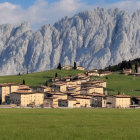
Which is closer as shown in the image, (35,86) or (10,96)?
(10,96)

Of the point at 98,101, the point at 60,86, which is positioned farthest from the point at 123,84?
the point at 98,101

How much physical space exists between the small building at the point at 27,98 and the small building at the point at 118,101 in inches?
955

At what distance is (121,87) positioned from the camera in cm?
16375

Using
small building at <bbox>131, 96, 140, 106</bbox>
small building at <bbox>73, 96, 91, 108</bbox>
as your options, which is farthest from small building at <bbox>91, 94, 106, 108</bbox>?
small building at <bbox>131, 96, 140, 106</bbox>

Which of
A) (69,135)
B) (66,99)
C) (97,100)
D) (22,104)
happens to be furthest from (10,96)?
(69,135)

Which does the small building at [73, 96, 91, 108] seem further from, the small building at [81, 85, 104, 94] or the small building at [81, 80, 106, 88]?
the small building at [81, 80, 106, 88]

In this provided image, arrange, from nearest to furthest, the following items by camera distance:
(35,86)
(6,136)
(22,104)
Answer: (6,136)
(22,104)
(35,86)

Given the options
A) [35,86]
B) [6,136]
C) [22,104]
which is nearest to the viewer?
[6,136]

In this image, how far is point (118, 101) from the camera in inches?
5231

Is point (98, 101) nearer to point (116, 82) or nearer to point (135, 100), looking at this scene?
point (135, 100)

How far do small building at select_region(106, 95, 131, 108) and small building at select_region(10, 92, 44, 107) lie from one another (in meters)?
24.3

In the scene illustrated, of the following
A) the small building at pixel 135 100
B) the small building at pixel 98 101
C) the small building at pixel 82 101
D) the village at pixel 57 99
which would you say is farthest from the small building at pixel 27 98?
the small building at pixel 135 100

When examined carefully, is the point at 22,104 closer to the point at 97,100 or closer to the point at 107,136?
the point at 97,100

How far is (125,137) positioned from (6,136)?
12.0m
